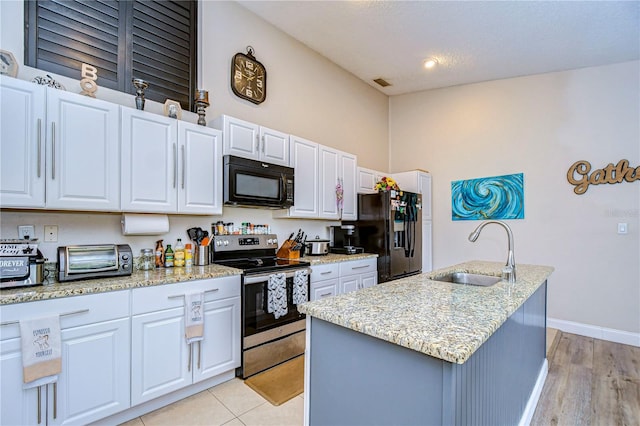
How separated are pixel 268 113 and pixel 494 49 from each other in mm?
2618

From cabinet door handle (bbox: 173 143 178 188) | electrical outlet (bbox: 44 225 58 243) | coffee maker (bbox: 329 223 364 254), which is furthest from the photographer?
coffee maker (bbox: 329 223 364 254)

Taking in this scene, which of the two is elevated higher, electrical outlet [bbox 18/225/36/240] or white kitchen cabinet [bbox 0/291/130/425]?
electrical outlet [bbox 18/225/36/240]

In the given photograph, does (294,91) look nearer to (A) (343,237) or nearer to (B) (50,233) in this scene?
(A) (343,237)

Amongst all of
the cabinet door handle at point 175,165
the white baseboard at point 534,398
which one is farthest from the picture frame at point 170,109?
the white baseboard at point 534,398

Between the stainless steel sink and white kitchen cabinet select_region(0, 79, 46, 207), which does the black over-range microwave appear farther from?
the stainless steel sink

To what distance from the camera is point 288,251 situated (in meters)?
3.21

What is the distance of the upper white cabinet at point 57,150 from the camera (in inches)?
67.9

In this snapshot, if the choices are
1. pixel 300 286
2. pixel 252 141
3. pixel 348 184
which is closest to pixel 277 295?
pixel 300 286

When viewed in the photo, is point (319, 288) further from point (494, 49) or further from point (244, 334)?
point (494, 49)

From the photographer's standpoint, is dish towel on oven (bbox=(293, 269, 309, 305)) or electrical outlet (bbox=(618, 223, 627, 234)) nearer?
dish towel on oven (bbox=(293, 269, 309, 305))

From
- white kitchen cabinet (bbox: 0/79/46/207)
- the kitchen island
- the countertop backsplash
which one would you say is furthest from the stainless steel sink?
white kitchen cabinet (bbox: 0/79/46/207)

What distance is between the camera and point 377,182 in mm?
4402

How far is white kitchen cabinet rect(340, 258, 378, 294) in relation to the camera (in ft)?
11.1

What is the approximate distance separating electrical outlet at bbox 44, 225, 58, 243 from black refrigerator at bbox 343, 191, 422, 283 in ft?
9.75
